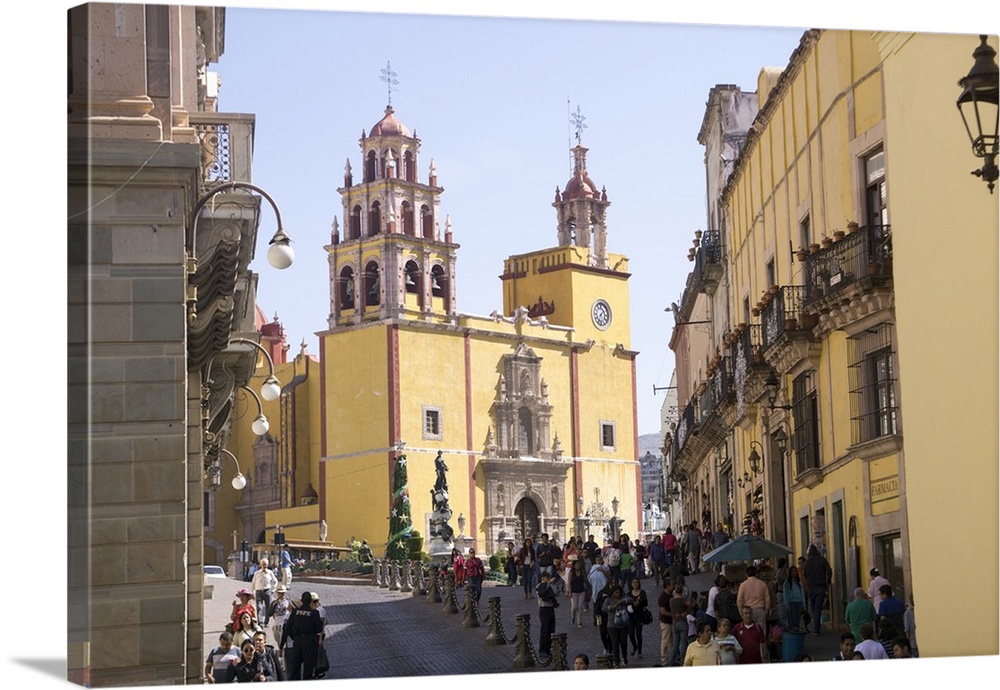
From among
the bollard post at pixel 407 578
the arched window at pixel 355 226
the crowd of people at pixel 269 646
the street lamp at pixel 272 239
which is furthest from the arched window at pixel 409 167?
the bollard post at pixel 407 578

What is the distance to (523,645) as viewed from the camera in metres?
16.1

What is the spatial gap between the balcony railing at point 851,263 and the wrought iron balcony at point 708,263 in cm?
382

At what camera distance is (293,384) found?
2469 cm

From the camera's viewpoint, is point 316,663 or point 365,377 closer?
point 316,663

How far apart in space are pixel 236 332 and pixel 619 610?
16.9 feet

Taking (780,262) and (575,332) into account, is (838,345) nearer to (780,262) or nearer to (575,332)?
(780,262)

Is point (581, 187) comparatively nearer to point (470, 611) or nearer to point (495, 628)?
point (495, 628)

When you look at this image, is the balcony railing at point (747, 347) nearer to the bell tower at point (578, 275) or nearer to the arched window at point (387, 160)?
the bell tower at point (578, 275)

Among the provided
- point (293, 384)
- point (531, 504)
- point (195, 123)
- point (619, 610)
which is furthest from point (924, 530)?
point (531, 504)

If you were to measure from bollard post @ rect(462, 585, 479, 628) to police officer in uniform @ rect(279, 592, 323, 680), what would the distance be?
3606 millimetres

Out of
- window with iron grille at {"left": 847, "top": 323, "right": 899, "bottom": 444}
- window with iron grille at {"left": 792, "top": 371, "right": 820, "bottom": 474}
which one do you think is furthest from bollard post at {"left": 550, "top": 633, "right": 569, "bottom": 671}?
window with iron grille at {"left": 792, "top": 371, "right": 820, "bottom": 474}

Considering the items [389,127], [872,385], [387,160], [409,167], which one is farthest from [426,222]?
[872,385]

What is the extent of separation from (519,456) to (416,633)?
11.9 meters

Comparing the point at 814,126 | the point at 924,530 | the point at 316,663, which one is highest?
the point at 814,126
